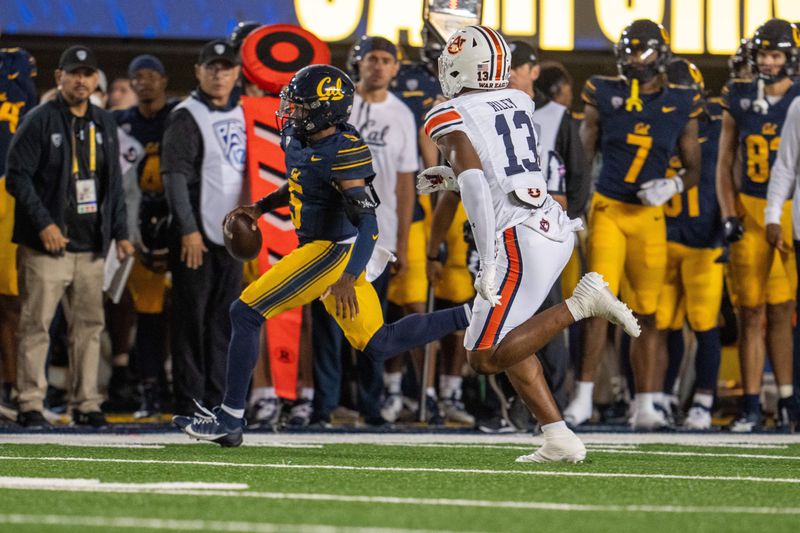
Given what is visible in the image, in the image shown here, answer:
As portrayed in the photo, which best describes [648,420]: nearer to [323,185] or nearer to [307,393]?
[307,393]

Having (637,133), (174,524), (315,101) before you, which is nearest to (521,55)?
(637,133)

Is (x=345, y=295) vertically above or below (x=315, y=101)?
below

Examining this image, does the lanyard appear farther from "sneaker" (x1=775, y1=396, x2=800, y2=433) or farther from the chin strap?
"sneaker" (x1=775, y1=396, x2=800, y2=433)

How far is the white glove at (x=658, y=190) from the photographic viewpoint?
8.24 metres

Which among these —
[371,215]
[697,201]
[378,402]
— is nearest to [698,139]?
[697,201]

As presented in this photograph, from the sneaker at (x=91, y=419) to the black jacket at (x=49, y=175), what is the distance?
0.83 m

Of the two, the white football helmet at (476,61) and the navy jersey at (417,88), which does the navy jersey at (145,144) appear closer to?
the navy jersey at (417,88)

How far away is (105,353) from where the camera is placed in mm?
9836

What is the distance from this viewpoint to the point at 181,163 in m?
7.89

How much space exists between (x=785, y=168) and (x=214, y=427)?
348 cm

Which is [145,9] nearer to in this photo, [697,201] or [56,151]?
[56,151]

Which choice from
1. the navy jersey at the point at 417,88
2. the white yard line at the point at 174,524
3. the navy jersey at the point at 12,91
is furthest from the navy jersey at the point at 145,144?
the white yard line at the point at 174,524

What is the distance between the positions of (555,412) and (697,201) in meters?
3.54

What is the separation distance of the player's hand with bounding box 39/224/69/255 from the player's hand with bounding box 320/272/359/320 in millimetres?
1928
